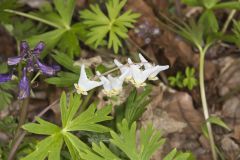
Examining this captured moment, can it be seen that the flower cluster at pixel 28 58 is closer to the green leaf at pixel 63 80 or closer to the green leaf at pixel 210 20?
the green leaf at pixel 63 80

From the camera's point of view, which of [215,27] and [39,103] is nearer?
[215,27]

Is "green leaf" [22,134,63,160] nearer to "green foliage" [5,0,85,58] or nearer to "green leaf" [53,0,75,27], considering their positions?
"green foliage" [5,0,85,58]

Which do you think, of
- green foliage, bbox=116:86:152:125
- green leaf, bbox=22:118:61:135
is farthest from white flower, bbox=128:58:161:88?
green leaf, bbox=22:118:61:135

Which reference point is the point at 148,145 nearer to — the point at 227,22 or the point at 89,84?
the point at 89,84

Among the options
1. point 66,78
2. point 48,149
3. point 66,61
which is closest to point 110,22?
point 66,61

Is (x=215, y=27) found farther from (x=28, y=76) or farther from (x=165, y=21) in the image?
(x=28, y=76)

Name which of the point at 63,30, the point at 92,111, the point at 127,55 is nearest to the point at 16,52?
the point at 63,30

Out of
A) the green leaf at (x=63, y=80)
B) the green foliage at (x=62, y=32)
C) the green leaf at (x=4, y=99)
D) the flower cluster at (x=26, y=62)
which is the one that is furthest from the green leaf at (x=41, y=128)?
the green foliage at (x=62, y=32)
